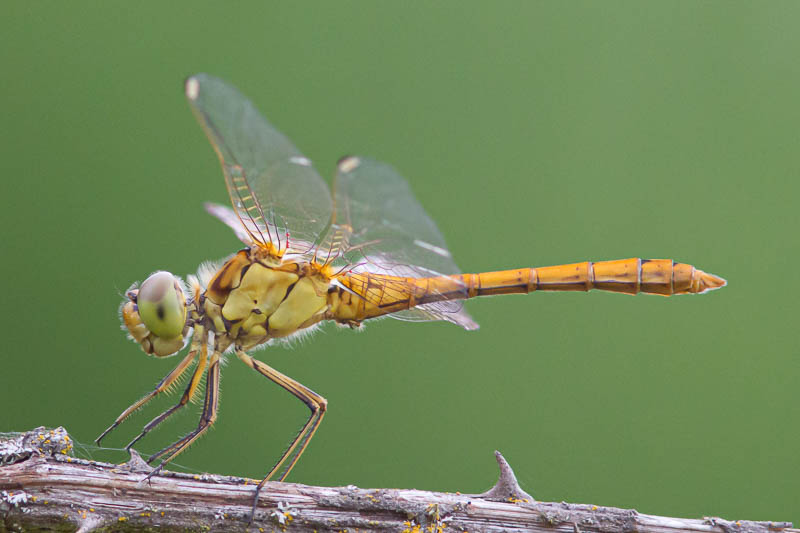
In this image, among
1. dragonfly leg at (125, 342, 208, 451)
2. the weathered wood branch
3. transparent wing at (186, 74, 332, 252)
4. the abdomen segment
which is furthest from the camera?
the abdomen segment

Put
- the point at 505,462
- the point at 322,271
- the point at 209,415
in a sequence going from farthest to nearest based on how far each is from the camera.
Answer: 1. the point at 322,271
2. the point at 209,415
3. the point at 505,462

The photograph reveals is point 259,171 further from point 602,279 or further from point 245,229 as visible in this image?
point 602,279

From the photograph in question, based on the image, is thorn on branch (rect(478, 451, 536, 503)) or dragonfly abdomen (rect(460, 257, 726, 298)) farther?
dragonfly abdomen (rect(460, 257, 726, 298))

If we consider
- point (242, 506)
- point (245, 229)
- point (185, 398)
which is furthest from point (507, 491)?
point (245, 229)

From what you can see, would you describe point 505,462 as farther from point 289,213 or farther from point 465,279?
point 289,213

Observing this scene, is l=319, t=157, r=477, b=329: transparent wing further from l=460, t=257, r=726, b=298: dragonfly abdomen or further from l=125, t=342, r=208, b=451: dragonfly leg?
l=125, t=342, r=208, b=451: dragonfly leg

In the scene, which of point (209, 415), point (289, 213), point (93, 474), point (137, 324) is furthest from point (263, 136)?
point (93, 474)

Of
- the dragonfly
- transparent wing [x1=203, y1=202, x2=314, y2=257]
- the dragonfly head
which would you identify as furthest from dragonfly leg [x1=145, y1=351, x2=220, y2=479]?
transparent wing [x1=203, y1=202, x2=314, y2=257]
